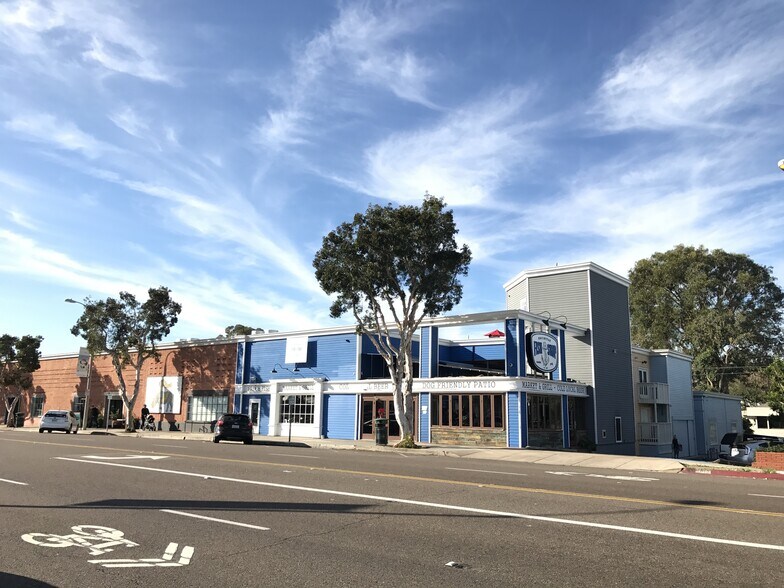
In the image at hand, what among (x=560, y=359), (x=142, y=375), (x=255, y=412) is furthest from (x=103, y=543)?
(x=142, y=375)

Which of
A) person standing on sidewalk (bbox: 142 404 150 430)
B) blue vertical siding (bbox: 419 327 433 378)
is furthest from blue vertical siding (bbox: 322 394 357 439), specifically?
person standing on sidewalk (bbox: 142 404 150 430)

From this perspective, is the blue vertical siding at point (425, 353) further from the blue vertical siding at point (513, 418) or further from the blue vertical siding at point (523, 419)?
the blue vertical siding at point (523, 419)

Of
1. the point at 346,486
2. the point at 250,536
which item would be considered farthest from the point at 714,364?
the point at 250,536

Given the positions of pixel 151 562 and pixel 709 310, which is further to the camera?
pixel 709 310

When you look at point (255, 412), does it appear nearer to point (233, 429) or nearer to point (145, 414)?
point (233, 429)

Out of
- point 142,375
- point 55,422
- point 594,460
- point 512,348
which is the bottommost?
point 594,460

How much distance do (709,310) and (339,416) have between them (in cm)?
3810

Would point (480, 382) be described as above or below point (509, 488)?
above

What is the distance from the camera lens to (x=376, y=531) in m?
7.98

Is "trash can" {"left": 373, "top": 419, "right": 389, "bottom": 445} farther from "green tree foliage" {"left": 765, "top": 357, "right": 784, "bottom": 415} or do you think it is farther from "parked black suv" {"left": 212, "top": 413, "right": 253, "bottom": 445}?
"green tree foliage" {"left": 765, "top": 357, "right": 784, "bottom": 415}

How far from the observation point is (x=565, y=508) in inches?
385

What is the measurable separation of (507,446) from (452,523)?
840 inches

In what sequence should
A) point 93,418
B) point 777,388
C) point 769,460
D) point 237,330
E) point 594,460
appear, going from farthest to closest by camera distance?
1. point 237,330
2. point 93,418
3. point 777,388
4. point 594,460
5. point 769,460

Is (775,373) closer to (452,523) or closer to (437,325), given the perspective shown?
(437,325)
